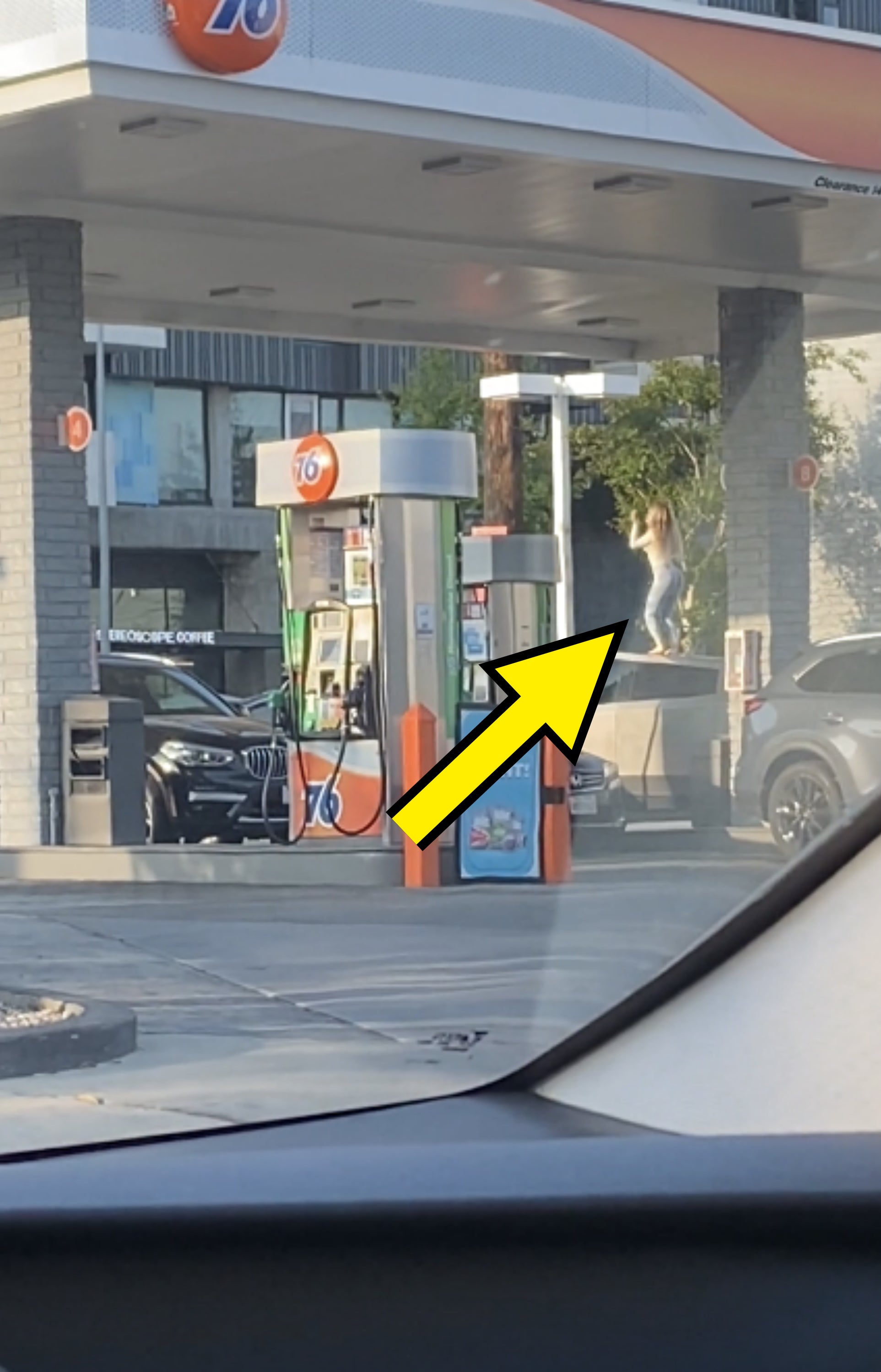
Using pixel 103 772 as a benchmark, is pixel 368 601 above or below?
above

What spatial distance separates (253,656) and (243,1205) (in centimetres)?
3134

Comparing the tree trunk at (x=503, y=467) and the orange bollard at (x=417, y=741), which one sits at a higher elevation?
the tree trunk at (x=503, y=467)

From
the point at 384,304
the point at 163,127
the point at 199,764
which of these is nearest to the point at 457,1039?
the point at 163,127

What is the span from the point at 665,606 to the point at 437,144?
1038 cm

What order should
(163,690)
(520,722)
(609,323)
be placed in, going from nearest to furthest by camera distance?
(520,722), (163,690), (609,323)

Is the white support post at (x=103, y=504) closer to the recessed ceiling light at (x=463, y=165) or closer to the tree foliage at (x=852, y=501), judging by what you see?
the recessed ceiling light at (x=463, y=165)

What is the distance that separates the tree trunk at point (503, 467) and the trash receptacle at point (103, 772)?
102 inches

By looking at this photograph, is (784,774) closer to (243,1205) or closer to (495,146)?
(243,1205)

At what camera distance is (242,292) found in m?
15.6

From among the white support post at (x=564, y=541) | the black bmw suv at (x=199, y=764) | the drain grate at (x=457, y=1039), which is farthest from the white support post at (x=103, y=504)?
the white support post at (x=564, y=541)

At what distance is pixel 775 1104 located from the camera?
1636 millimetres

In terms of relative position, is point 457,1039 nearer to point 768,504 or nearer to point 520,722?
point 520,722

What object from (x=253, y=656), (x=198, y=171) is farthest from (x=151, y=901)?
(x=253, y=656)

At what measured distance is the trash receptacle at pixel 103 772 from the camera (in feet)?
40.8
